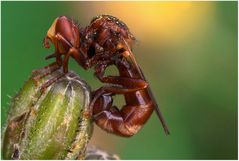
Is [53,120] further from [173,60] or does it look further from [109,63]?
[173,60]

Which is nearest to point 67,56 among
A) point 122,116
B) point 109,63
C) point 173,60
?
point 109,63

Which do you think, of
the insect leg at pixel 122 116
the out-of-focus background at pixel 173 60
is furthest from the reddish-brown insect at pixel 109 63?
the out-of-focus background at pixel 173 60

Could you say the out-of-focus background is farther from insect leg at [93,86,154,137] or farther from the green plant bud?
the green plant bud

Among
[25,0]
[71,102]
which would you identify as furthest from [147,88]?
[25,0]

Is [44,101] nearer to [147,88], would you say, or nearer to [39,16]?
[147,88]

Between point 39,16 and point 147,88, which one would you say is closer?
point 147,88

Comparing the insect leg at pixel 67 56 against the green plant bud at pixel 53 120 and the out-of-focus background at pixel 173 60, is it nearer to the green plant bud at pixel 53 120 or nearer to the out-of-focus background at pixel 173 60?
the green plant bud at pixel 53 120

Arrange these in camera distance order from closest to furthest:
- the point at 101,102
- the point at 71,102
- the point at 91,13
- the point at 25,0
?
1. the point at 71,102
2. the point at 101,102
3. the point at 25,0
4. the point at 91,13
